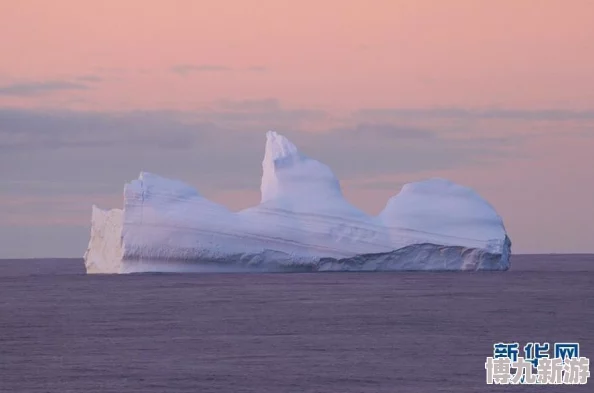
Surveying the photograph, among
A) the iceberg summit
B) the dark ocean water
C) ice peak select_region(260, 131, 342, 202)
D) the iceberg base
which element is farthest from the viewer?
ice peak select_region(260, 131, 342, 202)

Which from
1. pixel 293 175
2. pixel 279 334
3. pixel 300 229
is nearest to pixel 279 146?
pixel 293 175

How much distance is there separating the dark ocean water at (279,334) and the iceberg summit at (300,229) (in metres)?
0.81

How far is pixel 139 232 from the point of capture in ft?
107

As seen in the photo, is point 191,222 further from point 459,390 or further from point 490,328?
point 459,390

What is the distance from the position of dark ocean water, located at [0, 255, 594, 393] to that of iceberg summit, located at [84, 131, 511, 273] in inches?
32.0

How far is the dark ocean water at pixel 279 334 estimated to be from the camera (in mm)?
14500

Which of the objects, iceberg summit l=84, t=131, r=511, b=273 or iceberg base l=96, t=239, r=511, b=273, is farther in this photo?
iceberg base l=96, t=239, r=511, b=273

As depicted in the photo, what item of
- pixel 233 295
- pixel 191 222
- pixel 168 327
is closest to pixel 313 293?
pixel 233 295

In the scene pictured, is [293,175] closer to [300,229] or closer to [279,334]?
[300,229]

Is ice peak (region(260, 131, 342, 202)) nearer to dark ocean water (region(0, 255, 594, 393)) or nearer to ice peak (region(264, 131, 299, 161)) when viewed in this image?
ice peak (region(264, 131, 299, 161))

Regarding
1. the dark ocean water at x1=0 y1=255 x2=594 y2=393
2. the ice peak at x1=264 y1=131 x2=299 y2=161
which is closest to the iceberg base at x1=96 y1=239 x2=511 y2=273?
the dark ocean water at x1=0 y1=255 x2=594 y2=393

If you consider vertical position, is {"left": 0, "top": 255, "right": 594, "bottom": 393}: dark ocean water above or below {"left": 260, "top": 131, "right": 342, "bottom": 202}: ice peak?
below

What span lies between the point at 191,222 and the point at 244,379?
17982 mm

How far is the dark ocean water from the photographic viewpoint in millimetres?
14500
